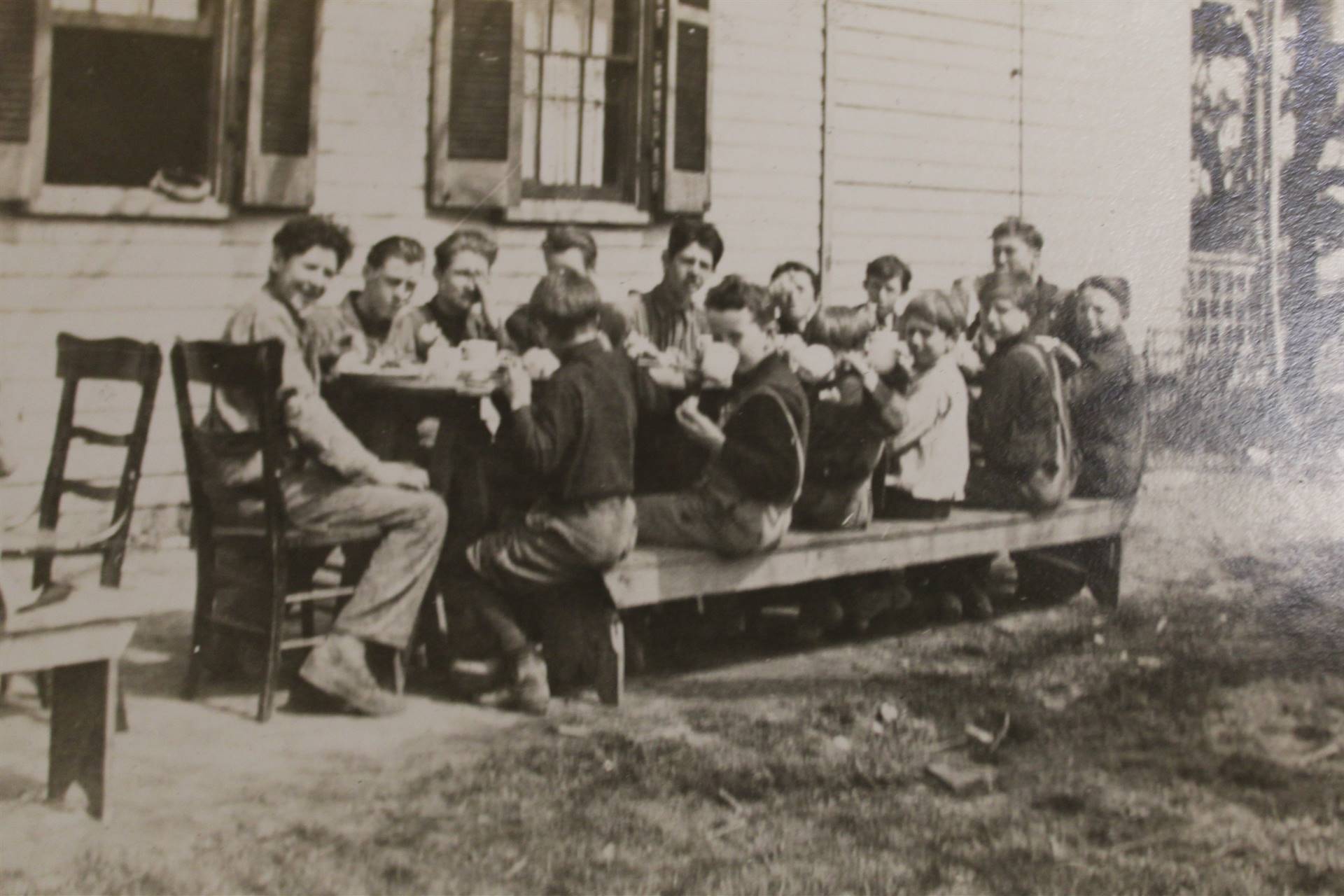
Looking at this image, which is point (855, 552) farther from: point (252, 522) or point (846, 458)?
point (252, 522)

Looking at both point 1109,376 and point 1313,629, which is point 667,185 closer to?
point 1109,376

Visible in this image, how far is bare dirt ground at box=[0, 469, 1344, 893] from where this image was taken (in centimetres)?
231

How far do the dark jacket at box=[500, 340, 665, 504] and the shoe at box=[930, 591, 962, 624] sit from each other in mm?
1099

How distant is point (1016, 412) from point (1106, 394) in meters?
0.54

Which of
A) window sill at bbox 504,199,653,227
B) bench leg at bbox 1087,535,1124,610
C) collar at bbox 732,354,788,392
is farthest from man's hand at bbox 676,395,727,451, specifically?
bench leg at bbox 1087,535,1124,610

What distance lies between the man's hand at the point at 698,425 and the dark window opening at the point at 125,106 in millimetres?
Result: 1326

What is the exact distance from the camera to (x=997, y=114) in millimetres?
3611

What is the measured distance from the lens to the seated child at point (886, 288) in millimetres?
4641

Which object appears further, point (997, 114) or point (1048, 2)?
point (997, 114)

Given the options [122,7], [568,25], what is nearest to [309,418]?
[122,7]

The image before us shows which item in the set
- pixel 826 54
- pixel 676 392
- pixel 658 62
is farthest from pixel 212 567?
pixel 826 54

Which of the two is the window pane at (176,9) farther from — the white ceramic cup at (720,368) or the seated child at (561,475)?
the white ceramic cup at (720,368)

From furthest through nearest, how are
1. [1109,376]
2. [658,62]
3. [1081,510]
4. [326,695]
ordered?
[658,62]
[1081,510]
[1109,376]
[326,695]

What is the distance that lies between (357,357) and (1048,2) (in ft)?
6.69
